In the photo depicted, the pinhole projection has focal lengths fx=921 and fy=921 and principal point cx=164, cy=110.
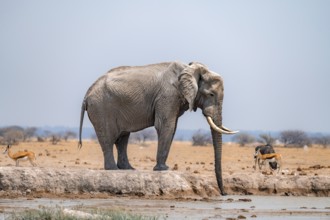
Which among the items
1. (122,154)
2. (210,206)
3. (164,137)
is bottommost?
(210,206)

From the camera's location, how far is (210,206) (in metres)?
18.4

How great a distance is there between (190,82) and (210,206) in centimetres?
344

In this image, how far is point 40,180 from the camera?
19844mm

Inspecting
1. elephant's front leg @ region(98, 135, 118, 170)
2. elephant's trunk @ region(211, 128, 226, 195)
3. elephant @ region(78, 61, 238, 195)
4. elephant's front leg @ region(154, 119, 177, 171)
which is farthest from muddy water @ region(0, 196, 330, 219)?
elephant's front leg @ region(98, 135, 118, 170)

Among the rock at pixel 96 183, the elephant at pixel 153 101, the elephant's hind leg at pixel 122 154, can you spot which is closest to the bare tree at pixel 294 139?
the elephant's hind leg at pixel 122 154

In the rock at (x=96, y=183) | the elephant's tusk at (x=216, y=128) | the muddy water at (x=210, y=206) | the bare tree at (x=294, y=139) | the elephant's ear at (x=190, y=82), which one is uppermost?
the elephant's ear at (x=190, y=82)

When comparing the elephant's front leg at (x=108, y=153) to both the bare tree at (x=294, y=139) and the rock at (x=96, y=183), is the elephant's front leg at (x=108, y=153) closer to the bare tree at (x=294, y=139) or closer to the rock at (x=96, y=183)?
the rock at (x=96, y=183)

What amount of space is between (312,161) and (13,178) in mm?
21067

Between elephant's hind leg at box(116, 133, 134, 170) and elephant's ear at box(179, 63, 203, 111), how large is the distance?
2253mm

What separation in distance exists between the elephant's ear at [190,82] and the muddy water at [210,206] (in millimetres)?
2387

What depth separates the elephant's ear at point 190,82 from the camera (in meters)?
20.7

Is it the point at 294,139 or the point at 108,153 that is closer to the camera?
the point at 108,153

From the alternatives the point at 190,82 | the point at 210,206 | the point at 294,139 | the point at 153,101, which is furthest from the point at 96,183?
the point at 294,139

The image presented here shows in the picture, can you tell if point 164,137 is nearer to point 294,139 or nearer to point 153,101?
point 153,101
